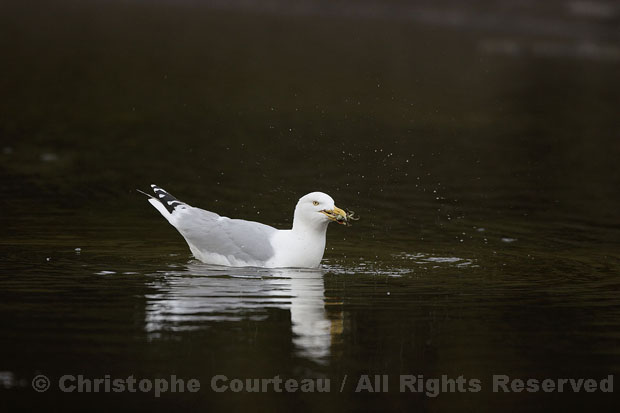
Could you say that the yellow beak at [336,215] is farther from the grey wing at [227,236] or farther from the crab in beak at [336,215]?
the grey wing at [227,236]

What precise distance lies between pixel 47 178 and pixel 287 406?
10.1 m

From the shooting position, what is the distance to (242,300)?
10492mm

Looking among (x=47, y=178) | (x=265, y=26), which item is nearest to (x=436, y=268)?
(x=47, y=178)

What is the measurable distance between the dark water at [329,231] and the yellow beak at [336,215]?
20.5 inches

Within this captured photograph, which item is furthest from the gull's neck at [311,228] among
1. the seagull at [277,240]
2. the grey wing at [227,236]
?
the grey wing at [227,236]

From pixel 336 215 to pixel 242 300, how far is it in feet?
5.57

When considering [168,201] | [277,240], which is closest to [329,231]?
[168,201]

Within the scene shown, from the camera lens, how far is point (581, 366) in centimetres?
879

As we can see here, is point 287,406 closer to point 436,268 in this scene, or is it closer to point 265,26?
point 436,268

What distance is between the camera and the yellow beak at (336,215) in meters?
11.8

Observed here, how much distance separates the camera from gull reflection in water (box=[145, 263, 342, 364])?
9469 millimetres

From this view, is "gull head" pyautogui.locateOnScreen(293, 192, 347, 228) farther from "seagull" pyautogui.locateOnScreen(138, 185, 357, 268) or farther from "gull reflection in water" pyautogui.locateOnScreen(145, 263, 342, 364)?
"gull reflection in water" pyautogui.locateOnScreen(145, 263, 342, 364)

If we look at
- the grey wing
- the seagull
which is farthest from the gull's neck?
the grey wing

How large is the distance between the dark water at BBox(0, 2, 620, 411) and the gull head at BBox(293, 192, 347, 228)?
0.47 metres
